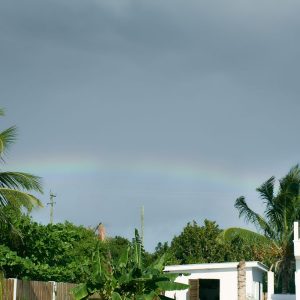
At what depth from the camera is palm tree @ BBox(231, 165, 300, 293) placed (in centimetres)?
3631

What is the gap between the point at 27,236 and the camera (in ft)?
77.2

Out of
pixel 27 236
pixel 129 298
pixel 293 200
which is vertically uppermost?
pixel 293 200

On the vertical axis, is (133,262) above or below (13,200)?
below

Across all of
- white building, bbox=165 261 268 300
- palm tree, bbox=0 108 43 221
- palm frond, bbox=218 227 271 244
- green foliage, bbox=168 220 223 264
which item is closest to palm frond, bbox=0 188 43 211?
palm tree, bbox=0 108 43 221

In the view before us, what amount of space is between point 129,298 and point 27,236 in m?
4.35

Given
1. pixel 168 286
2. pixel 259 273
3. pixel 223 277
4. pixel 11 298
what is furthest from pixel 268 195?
pixel 11 298

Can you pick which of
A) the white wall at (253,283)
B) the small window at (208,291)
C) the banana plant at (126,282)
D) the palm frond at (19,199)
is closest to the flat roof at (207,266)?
the white wall at (253,283)

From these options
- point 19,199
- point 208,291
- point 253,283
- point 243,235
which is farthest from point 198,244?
point 19,199

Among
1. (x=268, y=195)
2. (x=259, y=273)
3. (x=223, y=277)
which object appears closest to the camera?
(x=223, y=277)

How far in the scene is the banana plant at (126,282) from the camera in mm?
21453

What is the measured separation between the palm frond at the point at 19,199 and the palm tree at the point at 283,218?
65.5ft

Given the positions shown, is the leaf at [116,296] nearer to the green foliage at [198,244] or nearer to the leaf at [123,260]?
the leaf at [123,260]

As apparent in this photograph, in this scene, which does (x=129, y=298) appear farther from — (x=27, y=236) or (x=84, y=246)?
(x=84, y=246)

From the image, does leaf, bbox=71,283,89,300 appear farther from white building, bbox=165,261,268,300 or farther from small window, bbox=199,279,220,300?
small window, bbox=199,279,220,300
